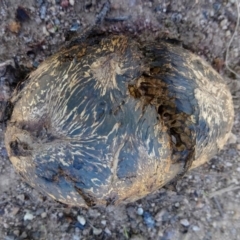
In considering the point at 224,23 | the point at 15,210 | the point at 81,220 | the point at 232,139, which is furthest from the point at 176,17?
the point at 15,210

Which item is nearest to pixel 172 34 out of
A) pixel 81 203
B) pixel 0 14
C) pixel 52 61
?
pixel 52 61

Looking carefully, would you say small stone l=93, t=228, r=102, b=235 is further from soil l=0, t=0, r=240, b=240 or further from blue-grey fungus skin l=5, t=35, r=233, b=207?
blue-grey fungus skin l=5, t=35, r=233, b=207

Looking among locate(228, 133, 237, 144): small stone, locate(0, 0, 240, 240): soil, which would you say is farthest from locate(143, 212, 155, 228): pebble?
locate(228, 133, 237, 144): small stone

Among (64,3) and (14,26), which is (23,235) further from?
(64,3)

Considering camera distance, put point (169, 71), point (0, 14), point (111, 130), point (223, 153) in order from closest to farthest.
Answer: point (111, 130) → point (169, 71) → point (0, 14) → point (223, 153)

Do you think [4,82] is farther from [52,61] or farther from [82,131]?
[82,131]

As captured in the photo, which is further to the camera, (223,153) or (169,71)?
(223,153)

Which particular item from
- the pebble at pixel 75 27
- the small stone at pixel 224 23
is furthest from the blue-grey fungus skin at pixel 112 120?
the small stone at pixel 224 23

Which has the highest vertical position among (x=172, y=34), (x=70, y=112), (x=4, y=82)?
(x=172, y=34)
